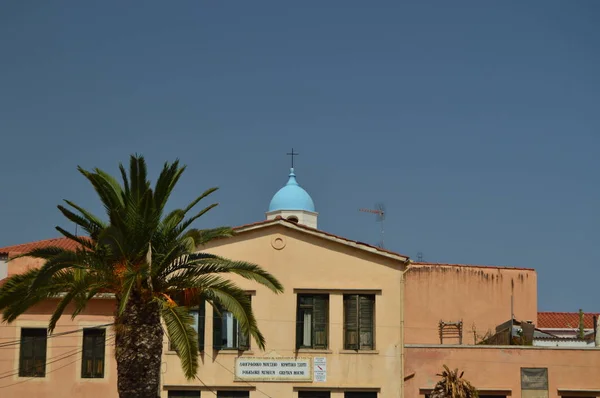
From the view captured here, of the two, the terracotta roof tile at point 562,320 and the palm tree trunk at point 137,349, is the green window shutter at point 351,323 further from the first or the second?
the terracotta roof tile at point 562,320

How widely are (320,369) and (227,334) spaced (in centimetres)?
355

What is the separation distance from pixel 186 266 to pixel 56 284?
3568mm

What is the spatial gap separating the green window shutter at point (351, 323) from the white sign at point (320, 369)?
3.28ft

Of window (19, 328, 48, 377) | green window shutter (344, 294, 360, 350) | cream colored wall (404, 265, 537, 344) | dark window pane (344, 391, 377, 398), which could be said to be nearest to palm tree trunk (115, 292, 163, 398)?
window (19, 328, 48, 377)

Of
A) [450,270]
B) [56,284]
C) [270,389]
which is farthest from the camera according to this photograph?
[450,270]

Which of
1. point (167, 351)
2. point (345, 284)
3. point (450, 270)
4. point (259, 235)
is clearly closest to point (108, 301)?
point (167, 351)

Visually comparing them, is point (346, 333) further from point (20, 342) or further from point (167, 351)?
point (20, 342)

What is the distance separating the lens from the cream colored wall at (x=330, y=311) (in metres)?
40.2

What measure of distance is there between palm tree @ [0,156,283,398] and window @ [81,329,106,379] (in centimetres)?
918

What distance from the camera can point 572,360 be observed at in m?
41.0

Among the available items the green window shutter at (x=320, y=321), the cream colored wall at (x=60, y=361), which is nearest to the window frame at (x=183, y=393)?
the cream colored wall at (x=60, y=361)

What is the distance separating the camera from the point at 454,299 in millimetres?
46156

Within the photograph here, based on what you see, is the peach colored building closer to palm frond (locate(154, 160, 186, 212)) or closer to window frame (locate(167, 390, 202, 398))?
Answer: window frame (locate(167, 390, 202, 398))

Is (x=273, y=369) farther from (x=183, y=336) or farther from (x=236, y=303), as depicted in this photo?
(x=183, y=336)
